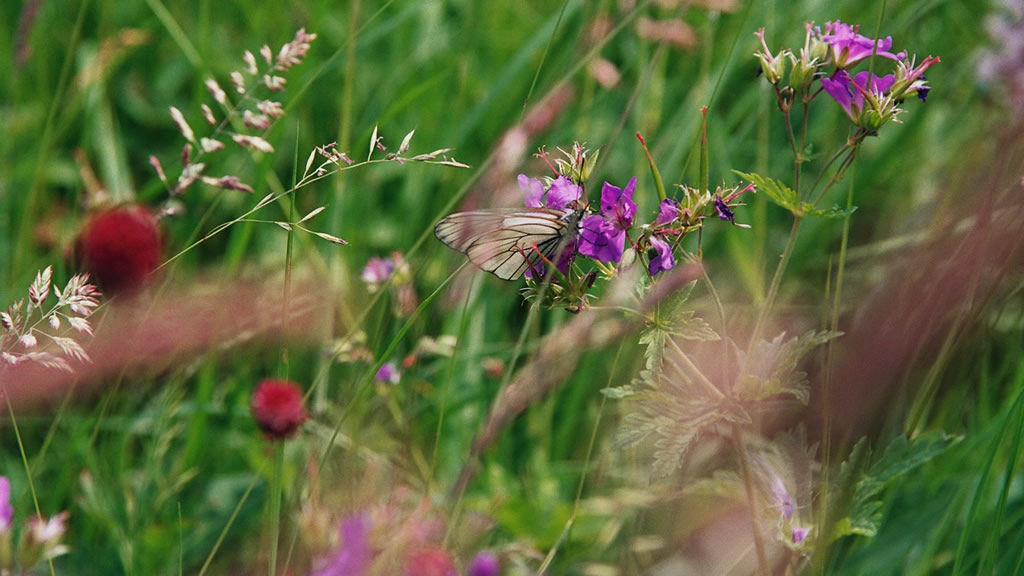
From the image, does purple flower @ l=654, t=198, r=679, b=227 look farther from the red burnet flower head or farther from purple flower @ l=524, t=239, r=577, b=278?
the red burnet flower head

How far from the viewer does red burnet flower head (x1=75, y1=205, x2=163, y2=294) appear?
1407mm

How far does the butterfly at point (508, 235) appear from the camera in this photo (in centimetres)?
133

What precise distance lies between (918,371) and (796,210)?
441 millimetres

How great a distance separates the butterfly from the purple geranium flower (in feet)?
0.07

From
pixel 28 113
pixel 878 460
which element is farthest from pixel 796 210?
pixel 28 113

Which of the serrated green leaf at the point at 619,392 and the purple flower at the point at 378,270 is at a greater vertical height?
the serrated green leaf at the point at 619,392

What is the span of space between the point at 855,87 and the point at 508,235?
54 cm

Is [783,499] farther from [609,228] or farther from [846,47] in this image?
[846,47]

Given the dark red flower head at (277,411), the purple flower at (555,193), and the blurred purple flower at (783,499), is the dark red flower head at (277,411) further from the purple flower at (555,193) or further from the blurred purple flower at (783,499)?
the blurred purple flower at (783,499)

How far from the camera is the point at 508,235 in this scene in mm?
1446

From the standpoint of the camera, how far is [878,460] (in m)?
1.31

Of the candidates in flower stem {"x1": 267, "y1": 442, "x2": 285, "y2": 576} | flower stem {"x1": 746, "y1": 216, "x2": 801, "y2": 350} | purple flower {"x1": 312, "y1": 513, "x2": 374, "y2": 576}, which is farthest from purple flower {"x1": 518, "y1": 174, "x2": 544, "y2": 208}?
purple flower {"x1": 312, "y1": 513, "x2": 374, "y2": 576}

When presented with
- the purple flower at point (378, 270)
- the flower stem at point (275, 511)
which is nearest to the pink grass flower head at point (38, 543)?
the flower stem at point (275, 511)

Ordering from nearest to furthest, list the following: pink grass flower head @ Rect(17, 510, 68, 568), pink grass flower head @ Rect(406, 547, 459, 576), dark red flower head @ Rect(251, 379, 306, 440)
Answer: pink grass flower head @ Rect(406, 547, 459, 576) → pink grass flower head @ Rect(17, 510, 68, 568) → dark red flower head @ Rect(251, 379, 306, 440)
